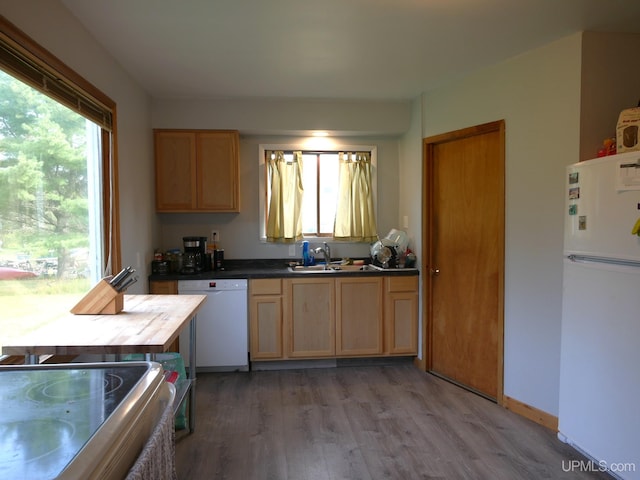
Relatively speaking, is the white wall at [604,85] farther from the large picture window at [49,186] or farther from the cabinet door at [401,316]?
the large picture window at [49,186]

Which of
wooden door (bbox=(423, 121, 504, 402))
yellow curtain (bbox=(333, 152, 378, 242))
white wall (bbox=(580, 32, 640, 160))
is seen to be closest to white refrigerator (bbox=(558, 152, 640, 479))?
white wall (bbox=(580, 32, 640, 160))

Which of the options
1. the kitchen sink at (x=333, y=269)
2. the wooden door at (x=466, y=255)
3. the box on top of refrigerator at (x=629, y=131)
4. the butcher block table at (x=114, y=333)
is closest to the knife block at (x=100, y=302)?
the butcher block table at (x=114, y=333)

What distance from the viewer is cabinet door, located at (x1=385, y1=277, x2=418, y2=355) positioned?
3.71m

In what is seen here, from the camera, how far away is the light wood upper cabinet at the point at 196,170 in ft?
12.1

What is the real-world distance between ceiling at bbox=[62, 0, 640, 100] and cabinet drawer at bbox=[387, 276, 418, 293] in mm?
1687

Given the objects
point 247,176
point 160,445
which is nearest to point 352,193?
point 247,176

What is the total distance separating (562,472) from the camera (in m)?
2.16

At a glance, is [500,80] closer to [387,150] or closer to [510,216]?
[510,216]

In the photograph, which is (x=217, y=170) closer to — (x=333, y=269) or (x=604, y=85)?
(x=333, y=269)

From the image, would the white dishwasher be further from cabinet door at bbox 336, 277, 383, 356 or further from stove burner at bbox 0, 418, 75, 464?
stove burner at bbox 0, 418, 75, 464

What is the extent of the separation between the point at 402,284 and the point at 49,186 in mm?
2774

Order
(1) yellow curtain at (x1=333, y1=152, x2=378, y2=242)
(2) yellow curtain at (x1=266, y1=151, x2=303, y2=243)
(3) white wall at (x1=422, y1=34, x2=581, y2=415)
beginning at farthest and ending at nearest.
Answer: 1. (1) yellow curtain at (x1=333, y1=152, x2=378, y2=242)
2. (2) yellow curtain at (x1=266, y1=151, x2=303, y2=243)
3. (3) white wall at (x1=422, y1=34, x2=581, y2=415)

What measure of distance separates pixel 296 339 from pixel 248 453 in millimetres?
→ 1335
